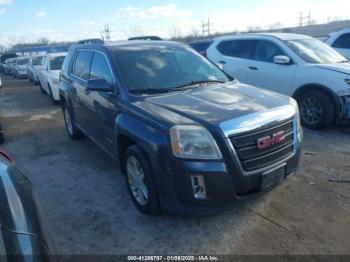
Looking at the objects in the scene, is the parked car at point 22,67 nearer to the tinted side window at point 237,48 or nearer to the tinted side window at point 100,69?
the tinted side window at point 237,48

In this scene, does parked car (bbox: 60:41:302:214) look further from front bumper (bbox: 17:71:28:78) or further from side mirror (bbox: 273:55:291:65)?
front bumper (bbox: 17:71:28:78)

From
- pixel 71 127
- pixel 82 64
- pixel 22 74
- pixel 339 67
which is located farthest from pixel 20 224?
pixel 22 74

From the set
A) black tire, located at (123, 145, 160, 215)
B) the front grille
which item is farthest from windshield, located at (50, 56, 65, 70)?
the front grille

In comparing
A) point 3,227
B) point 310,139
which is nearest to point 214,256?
point 3,227

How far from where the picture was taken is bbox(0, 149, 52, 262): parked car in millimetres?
1702

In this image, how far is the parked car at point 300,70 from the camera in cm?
604

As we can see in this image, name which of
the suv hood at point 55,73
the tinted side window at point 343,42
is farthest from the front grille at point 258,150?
the suv hood at point 55,73

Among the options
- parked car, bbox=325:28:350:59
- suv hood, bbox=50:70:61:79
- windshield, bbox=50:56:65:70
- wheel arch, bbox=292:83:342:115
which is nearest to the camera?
wheel arch, bbox=292:83:342:115

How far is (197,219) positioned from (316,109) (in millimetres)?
4044

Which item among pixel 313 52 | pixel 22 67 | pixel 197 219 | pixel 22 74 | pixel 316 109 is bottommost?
pixel 22 74

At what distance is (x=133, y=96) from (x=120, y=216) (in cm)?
137

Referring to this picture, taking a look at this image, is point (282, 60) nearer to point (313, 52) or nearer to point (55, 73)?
point (313, 52)

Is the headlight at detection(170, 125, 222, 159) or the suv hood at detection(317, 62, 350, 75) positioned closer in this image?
the headlight at detection(170, 125, 222, 159)

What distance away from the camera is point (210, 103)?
134 inches
